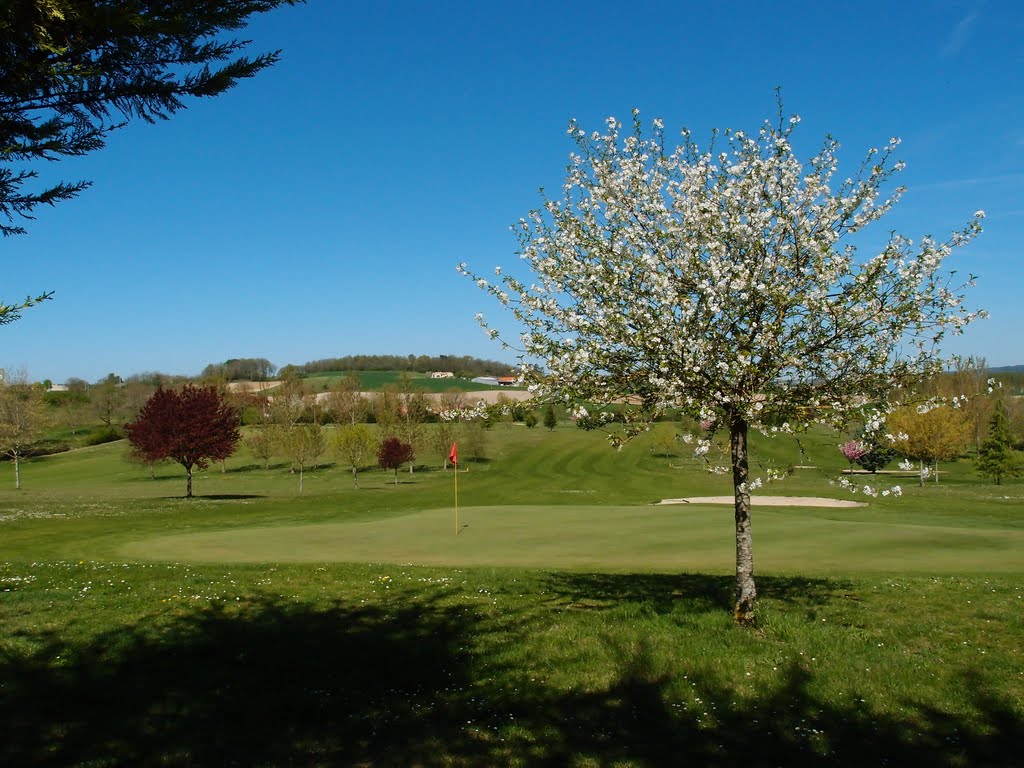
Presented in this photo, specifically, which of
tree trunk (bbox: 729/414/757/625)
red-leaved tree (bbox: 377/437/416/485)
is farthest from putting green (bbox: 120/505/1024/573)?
red-leaved tree (bbox: 377/437/416/485)

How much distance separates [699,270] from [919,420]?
180 feet

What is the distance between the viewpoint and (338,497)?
3969cm

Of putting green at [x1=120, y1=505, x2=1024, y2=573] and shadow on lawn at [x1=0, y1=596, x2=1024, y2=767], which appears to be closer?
shadow on lawn at [x1=0, y1=596, x2=1024, y2=767]

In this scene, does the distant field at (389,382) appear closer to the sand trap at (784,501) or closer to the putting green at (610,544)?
the sand trap at (784,501)

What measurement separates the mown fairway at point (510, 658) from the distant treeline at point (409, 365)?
10530cm

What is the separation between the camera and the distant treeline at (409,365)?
128375 millimetres

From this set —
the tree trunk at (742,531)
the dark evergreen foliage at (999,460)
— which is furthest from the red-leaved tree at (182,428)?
the dark evergreen foliage at (999,460)

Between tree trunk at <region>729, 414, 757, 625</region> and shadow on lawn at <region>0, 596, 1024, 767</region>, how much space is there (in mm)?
1815

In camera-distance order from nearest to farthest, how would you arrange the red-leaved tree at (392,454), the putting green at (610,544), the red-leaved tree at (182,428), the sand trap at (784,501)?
the putting green at (610,544), the sand trap at (784,501), the red-leaved tree at (182,428), the red-leaved tree at (392,454)

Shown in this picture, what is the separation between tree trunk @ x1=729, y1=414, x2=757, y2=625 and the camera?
31.6ft

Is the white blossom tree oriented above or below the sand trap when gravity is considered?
above

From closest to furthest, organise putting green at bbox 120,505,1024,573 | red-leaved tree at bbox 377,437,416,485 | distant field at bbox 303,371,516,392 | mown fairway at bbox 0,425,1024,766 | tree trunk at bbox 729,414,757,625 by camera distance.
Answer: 1. mown fairway at bbox 0,425,1024,766
2. tree trunk at bbox 729,414,757,625
3. putting green at bbox 120,505,1024,573
4. red-leaved tree at bbox 377,437,416,485
5. distant field at bbox 303,371,516,392

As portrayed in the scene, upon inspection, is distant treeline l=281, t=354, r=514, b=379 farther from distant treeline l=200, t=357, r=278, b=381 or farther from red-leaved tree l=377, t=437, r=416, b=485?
red-leaved tree l=377, t=437, r=416, b=485

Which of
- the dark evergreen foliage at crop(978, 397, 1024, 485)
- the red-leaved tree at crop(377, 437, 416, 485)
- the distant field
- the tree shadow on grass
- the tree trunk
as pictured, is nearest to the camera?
the tree trunk
